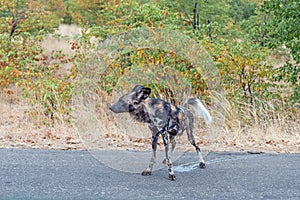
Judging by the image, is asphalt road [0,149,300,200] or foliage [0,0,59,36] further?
foliage [0,0,59,36]

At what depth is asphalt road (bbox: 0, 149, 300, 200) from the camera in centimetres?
484

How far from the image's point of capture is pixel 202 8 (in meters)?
18.1

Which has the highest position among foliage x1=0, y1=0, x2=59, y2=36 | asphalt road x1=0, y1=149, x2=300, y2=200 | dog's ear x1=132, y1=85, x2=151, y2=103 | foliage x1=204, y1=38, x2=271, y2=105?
foliage x1=0, y1=0, x2=59, y2=36

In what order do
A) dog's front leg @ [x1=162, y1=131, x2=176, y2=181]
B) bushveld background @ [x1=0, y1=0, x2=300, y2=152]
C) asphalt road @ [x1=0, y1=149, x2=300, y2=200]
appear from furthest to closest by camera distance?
bushveld background @ [x1=0, y1=0, x2=300, y2=152] → dog's front leg @ [x1=162, y1=131, x2=176, y2=181] → asphalt road @ [x1=0, y1=149, x2=300, y2=200]

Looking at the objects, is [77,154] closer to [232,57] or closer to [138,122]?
[138,122]

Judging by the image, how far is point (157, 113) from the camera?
17.5 feet

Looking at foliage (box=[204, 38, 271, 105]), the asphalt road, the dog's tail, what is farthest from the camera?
foliage (box=[204, 38, 271, 105])

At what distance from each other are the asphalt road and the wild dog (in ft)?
1.28

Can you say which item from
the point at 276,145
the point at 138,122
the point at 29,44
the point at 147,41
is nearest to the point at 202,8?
the point at 29,44

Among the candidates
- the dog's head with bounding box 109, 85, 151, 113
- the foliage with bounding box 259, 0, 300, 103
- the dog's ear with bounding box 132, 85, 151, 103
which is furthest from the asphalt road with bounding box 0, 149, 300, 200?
the foliage with bounding box 259, 0, 300, 103

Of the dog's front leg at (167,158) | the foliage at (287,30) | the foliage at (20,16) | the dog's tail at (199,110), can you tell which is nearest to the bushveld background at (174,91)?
the foliage at (287,30)

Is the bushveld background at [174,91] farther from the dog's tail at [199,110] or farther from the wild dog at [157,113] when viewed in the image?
the wild dog at [157,113]

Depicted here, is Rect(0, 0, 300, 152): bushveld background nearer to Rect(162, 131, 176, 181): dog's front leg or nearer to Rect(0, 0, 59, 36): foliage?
Rect(162, 131, 176, 181): dog's front leg

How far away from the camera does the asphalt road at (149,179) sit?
4836mm
